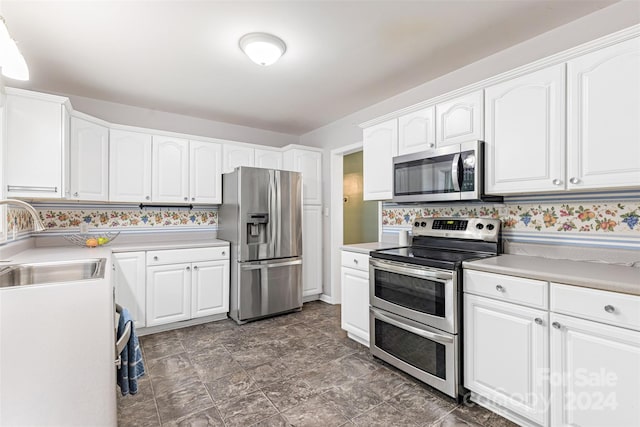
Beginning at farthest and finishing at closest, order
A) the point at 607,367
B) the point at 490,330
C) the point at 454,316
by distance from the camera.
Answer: the point at 454,316, the point at 490,330, the point at 607,367

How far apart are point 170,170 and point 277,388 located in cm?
254

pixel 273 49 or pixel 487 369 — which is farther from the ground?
pixel 273 49

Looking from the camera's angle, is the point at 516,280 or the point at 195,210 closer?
the point at 516,280

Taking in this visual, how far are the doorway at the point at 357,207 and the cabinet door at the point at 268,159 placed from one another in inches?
53.1

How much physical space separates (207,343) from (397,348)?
5.68 feet

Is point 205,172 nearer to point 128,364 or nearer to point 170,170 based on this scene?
point 170,170

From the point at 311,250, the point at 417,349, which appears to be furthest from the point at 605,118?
the point at 311,250

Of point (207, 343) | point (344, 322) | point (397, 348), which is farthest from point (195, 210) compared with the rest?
point (397, 348)

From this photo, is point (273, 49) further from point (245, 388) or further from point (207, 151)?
point (245, 388)

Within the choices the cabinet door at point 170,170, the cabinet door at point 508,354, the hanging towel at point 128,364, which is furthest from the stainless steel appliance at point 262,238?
the cabinet door at point 508,354

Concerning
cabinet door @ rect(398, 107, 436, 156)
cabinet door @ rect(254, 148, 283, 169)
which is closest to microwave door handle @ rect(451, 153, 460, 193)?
cabinet door @ rect(398, 107, 436, 156)

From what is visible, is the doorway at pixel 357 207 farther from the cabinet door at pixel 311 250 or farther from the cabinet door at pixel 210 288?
the cabinet door at pixel 210 288

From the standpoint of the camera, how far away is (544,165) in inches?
73.6

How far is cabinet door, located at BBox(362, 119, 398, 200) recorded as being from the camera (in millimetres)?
2789
